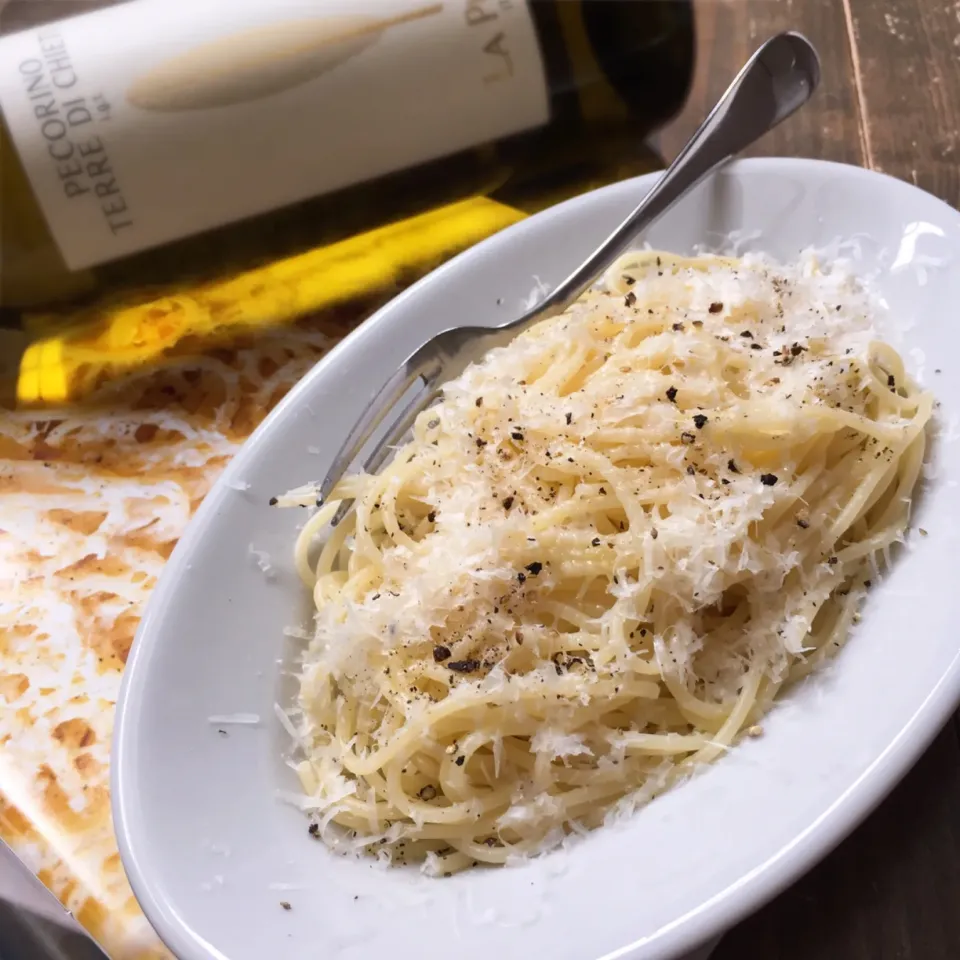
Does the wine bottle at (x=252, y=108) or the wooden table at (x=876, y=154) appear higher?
the wine bottle at (x=252, y=108)

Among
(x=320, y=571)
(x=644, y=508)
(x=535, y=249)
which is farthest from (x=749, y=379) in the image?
(x=320, y=571)

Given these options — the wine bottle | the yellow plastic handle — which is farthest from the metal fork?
the yellow plastic handle

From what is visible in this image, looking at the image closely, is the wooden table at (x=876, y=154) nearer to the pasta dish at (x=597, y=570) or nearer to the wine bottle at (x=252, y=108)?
the pasta dish at (x=597, y=570)

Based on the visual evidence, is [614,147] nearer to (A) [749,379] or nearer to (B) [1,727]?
(A) [749,379]

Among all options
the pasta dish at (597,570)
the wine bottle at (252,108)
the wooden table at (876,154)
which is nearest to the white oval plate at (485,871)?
the pasta dish at (597,570)

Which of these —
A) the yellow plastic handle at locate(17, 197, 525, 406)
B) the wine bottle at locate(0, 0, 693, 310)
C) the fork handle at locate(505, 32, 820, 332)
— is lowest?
the yellow plastic handle at locate(17, 197, 525, 406)

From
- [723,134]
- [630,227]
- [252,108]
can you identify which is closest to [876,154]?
[723,134]

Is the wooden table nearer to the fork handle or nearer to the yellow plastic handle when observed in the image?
the fork handle
